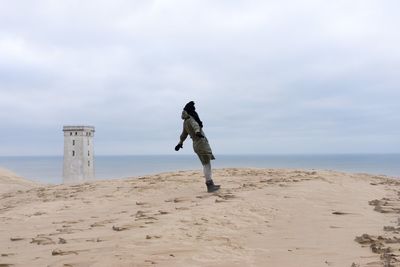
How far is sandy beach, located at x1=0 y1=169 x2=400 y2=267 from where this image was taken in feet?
14.8

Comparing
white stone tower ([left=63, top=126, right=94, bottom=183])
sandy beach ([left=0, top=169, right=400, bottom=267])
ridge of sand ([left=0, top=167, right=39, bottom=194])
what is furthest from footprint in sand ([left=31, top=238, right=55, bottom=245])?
white stone tower ([left=63, top=126, right=94, bottom=183])

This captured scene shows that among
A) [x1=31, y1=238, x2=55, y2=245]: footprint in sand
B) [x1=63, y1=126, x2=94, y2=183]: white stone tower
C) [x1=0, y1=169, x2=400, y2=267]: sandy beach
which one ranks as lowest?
[x1=31, y1=238, x2=55, y2=245]: footprint in sand

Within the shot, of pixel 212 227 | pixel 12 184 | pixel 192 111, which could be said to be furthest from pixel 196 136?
pixel 12 184

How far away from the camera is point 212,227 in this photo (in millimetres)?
5773

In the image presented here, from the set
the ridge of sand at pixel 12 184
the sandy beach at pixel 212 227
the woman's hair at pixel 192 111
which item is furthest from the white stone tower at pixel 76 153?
the woman's hair at pixel 192 111

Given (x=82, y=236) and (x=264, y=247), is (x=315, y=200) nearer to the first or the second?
(x=264, y=247)

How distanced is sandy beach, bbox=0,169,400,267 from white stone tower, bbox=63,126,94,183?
43.0 ft

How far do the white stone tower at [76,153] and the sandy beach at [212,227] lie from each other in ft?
43.0

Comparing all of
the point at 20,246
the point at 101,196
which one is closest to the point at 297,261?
the point at 20,246

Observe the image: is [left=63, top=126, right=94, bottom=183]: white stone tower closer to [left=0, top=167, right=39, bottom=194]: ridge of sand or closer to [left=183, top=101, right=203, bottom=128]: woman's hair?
[left=0, top=167, right=39, bottom=194]: ridge of sand

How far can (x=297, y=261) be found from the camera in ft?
14.4

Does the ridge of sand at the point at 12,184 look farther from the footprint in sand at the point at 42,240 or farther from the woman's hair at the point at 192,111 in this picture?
the footprint in sand at the point at 42,240

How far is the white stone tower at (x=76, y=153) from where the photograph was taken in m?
23.6

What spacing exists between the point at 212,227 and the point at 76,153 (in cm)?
1906
